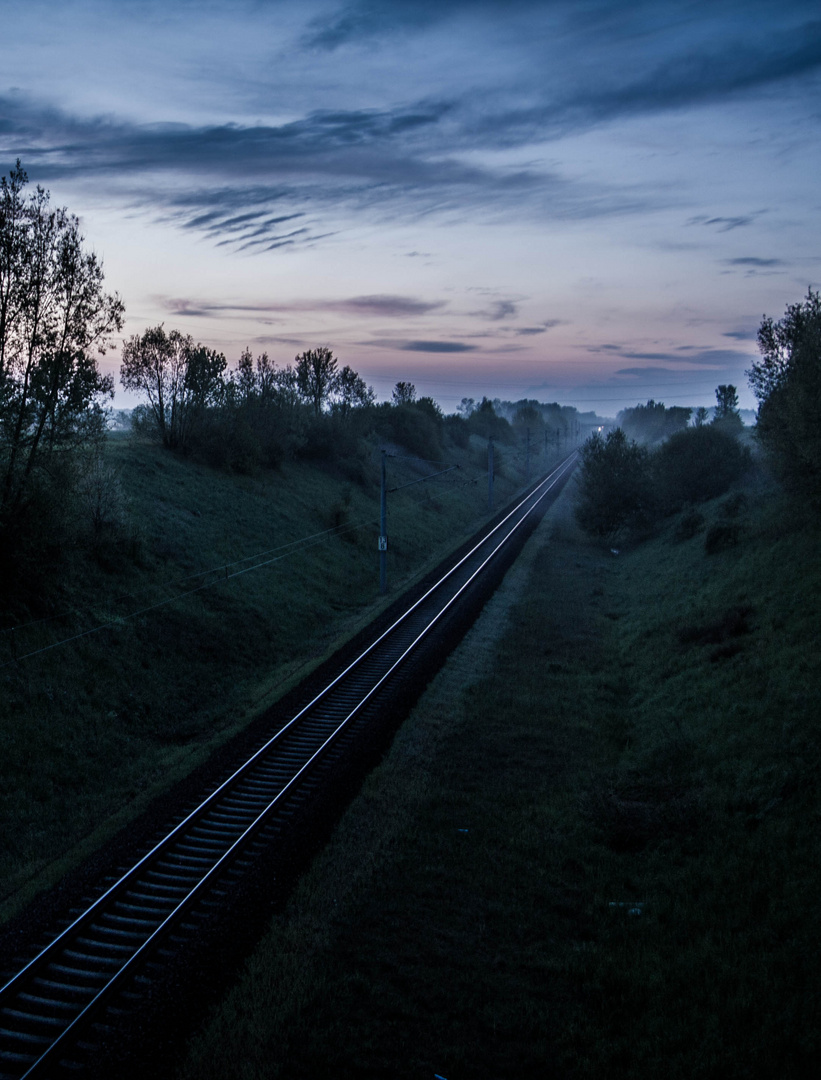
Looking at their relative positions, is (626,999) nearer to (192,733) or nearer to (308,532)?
(192,733)

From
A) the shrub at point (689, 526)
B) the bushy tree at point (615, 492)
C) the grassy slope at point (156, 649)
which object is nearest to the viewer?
the grassy slope at point (156, 649)

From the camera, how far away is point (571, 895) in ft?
34.4

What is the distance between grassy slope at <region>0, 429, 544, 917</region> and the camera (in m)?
13.4

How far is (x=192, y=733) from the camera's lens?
56.3ft

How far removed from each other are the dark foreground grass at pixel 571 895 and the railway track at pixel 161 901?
118 cm

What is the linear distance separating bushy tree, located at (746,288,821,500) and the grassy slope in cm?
1756

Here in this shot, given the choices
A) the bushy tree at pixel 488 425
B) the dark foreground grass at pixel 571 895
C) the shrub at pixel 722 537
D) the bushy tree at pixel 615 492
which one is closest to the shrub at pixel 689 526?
the shrub at pixel 722 537

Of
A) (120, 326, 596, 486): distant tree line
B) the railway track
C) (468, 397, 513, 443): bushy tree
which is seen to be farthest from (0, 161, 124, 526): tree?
(468, 397, 513, 443): bushy tree

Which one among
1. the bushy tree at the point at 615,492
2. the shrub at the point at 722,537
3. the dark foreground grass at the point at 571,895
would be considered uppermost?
the bushy tree at the point at 615,492

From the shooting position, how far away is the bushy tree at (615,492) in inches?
1880

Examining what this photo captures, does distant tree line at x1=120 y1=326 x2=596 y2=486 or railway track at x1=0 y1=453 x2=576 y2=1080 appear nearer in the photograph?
railway track at x1=0 y1=453 x2=576 y2=1080

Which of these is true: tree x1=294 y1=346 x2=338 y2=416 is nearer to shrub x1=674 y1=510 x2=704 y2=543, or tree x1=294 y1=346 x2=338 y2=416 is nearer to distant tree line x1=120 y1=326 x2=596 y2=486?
distant tree line x1=120 y1=326 x2=596 y2=486

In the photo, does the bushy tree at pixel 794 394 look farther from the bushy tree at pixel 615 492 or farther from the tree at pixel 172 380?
the tree at pixel 172 380

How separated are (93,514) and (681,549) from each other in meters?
28.2
